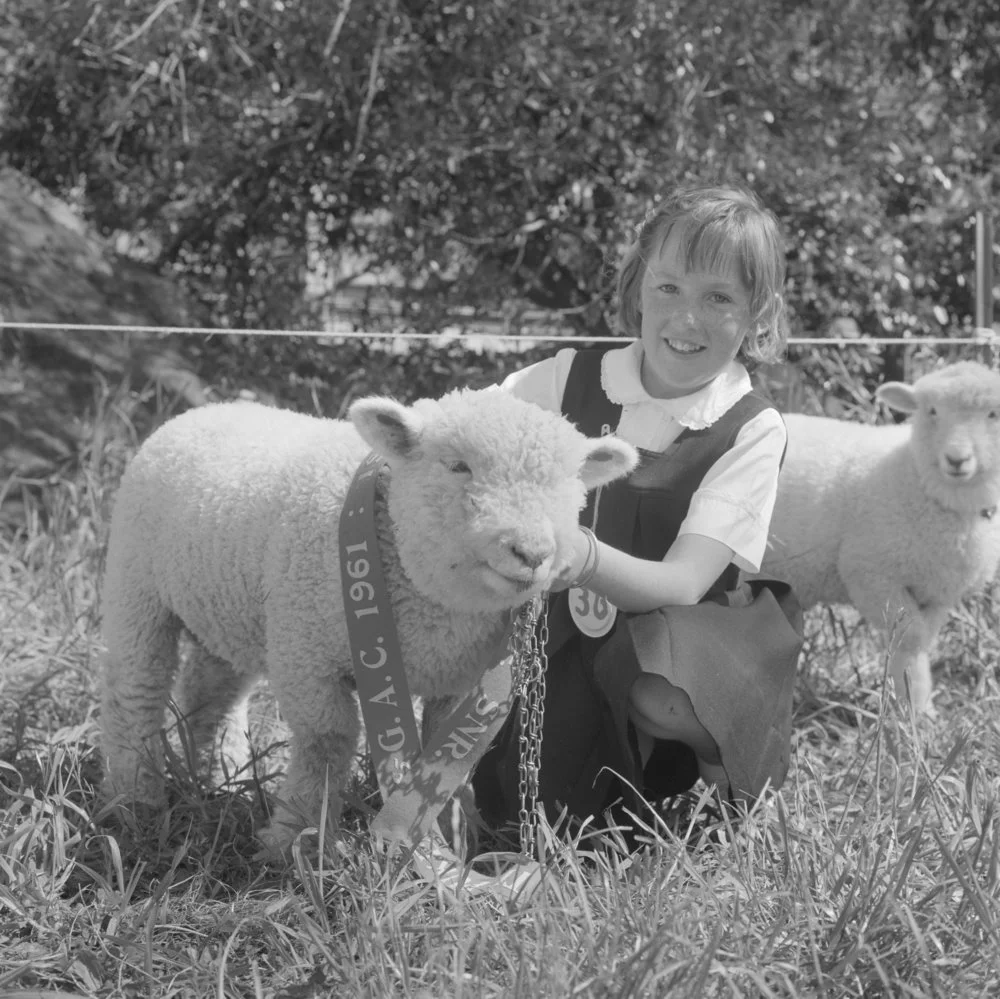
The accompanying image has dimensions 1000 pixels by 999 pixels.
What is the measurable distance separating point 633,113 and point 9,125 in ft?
10.3

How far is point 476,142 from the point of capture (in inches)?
237

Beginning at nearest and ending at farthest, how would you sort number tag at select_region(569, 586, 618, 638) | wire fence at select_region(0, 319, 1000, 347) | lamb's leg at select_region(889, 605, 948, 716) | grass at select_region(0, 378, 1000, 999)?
1. grass at select_region(0, 378, 1000, 999)
2. number tag at select_region(569, 586, 618, 638)
3. wire fence at select_region(0, 319, 1000, 347)
4. lamb's leg at select_region(889, 605, 948, 716)

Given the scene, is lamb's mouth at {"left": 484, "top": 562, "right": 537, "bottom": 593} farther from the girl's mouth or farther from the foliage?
the foliage

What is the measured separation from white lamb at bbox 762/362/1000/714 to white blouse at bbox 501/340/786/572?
4.17ft

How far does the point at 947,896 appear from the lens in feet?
7.36

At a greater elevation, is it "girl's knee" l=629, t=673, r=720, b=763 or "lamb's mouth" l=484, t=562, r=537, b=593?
"lamb's mouth" l=484, t=562, r=537, b=593

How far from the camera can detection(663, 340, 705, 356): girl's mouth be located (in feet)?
8.93

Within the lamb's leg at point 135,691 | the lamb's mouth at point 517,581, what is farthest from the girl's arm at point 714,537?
the lamb's leg at point 135,691

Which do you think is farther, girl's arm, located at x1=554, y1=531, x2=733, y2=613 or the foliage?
the foliage

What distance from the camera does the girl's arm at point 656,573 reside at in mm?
2316

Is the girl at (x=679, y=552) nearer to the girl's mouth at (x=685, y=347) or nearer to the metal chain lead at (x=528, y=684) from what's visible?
the girl's mouth at (x=685, y=347)

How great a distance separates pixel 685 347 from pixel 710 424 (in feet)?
0.58

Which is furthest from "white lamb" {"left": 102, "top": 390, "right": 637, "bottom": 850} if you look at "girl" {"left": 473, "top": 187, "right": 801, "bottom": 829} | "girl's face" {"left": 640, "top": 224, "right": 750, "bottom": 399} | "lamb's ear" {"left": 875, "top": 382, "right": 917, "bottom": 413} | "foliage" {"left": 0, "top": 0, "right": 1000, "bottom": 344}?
"foliage" {"left": 0, "top": 0, "right": 1000, "bottom": 344}

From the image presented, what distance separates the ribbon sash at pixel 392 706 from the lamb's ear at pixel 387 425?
157 millimetres
